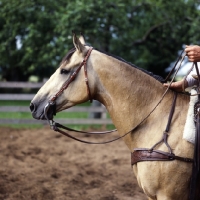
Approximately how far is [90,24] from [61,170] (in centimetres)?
586

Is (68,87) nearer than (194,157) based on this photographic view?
No

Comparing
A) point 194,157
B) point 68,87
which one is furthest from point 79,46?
point 194,157

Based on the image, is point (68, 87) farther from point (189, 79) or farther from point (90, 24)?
point (90, 24)

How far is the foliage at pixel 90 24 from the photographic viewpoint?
10461 mm

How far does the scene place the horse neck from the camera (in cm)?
285

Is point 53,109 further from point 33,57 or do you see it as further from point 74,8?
point 33,57

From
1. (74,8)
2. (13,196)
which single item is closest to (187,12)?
(74,8)

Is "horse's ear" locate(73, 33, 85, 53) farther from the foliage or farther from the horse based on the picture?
the foliage

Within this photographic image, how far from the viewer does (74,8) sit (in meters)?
10.3

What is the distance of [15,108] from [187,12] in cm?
740

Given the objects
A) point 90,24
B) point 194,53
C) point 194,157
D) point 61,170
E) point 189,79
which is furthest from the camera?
point 90,24

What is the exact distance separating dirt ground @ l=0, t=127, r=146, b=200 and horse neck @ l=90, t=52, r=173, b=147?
2128 mm

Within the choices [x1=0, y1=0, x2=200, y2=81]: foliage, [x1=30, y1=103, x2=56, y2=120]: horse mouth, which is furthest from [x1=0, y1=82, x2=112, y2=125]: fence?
[x1=30, y1=103, x2=56, y2=120]: horse mouth

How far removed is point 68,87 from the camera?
114 inches
